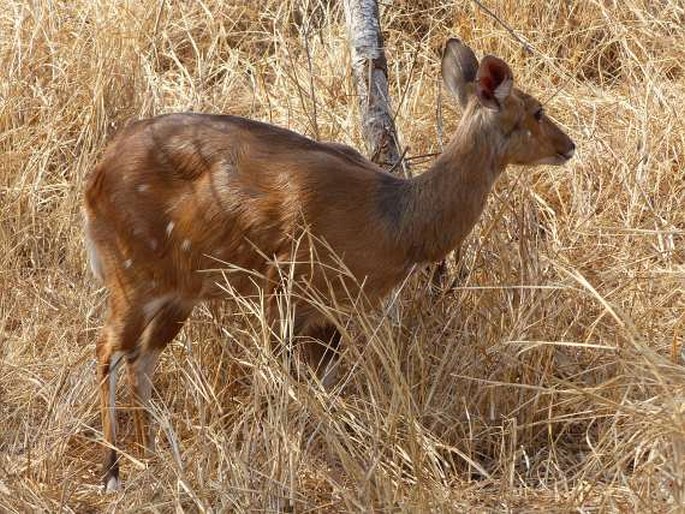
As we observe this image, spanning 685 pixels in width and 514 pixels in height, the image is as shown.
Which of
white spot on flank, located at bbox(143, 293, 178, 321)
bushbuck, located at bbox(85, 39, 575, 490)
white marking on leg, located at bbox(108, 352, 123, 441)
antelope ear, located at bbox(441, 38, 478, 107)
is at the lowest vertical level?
A: white marking on leg, located at bbox(108, 352, 123, 441)

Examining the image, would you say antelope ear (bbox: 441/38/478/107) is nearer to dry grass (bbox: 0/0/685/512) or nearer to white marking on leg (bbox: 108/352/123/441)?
dry grass (bbox: 0/0/685/512)

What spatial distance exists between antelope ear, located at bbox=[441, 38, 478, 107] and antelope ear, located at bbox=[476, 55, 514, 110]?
21cm

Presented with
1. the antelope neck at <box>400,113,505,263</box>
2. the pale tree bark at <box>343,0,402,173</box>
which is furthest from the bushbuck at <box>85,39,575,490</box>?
the pale tree bark at <box>343,0,402,173</box>

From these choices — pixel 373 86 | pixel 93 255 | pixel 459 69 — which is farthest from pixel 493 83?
pixel 93 255

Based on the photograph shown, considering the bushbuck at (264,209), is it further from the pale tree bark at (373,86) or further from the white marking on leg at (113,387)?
the pale tree bark at (373,86)

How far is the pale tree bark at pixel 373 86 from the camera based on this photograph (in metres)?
6.43

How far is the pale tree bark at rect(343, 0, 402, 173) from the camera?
6.43 meters

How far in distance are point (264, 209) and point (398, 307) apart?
758mm

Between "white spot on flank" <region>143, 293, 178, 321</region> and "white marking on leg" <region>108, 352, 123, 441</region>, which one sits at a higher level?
"white spot on flank" <region>143, 293, 178, 321</region>

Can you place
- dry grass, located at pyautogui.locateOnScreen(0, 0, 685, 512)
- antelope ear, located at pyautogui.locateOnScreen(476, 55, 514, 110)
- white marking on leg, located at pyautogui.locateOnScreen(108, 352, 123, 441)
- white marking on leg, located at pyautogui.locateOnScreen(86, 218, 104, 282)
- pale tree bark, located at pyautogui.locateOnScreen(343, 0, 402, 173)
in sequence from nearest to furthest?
dry grass, located at pyautogui.locateOnScreen(0, 0, 685, 512) → antelope ear, located at pyautogui.locateOnScreen(476, 55, 514, 110) → white marking on leg, located at pyautogui.locateOnScreen(108, 352, 123, 441) → white marking on leg, located at pyautogui.locateOnScreen(86, 218, 104, 282) → pale tree bark, located at pyautogui.locateOnScreen(343, 0, 402, 173)

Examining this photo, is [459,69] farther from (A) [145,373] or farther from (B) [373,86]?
(A) [145,373]

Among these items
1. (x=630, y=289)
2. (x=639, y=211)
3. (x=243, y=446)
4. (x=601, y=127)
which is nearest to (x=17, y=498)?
(x=243, y=446)

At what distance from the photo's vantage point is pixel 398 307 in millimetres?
6059

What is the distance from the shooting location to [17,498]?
4.94 m
